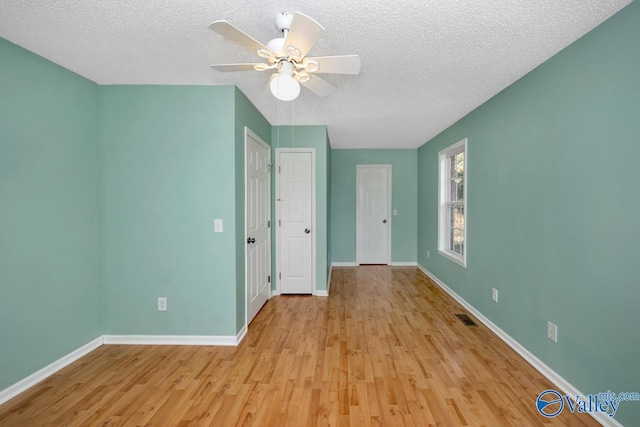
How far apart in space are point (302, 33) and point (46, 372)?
9.70 ft

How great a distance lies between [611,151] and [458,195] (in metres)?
2.58

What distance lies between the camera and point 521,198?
2625 millimetres

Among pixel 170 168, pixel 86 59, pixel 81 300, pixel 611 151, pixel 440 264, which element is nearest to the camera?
pixel 611 151

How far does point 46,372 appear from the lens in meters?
2.25

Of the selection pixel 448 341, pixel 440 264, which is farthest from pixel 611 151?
pixel 440 264

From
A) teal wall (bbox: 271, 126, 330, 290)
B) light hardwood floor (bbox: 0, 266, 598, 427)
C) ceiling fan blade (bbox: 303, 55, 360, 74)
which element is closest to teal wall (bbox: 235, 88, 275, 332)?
light hardwood floor (bbox: 0, 266, 598, 427)

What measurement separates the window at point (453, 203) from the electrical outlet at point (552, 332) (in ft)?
4.98

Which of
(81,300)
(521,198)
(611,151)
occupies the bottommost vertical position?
(81,300)

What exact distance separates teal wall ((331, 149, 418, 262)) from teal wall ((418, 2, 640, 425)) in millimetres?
2887

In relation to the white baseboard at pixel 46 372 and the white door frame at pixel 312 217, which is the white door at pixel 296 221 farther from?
the white baseboard at pixel 46 372

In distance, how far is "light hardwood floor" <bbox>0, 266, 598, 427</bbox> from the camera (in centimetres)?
184

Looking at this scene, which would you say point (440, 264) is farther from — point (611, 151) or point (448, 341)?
point (611, 151)

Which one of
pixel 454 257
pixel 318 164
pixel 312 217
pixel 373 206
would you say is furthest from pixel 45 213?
pixel 373 206

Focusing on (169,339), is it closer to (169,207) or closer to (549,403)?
(169,207)
